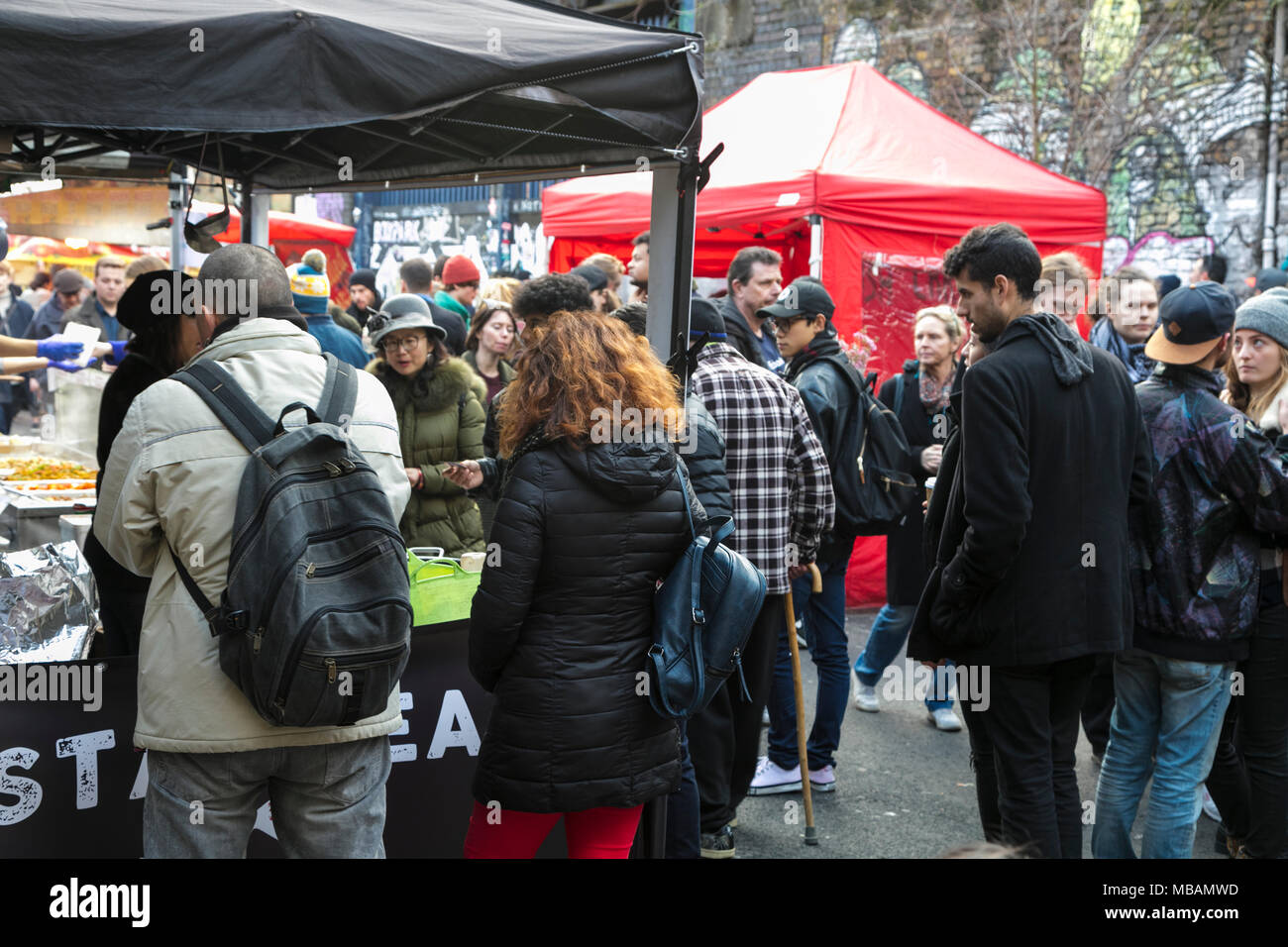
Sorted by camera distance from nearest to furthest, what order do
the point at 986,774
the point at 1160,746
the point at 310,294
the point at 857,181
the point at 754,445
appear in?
the point at 986,774 < the point at 1160,746 < the point at 754,445 < the point at 310,294 < the point at 857,181

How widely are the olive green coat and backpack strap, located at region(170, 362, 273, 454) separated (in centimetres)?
248

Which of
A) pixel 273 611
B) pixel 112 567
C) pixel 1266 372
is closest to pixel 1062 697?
pixel 1266 372

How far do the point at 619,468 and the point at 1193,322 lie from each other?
209 cm

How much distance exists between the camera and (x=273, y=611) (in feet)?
7.72

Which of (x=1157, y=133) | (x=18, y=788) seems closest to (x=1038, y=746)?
(x=18, y=788)

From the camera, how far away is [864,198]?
8102 mm

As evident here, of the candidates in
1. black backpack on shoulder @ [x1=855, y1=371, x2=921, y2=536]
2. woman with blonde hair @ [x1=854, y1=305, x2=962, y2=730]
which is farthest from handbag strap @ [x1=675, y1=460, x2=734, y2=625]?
woman with blonde hair @ [x1=854, y1=305, x2=962, y2=730]

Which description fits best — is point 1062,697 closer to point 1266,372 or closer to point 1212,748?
point 1212,748

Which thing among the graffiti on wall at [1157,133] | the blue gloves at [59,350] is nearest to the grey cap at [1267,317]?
the blue gloves at [59,350]

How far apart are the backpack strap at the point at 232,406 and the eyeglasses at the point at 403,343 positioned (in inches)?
98.5

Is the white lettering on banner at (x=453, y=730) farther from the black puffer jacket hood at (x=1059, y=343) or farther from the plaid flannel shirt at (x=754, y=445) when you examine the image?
the black puffer jacket hood at (x=1059, y=343)

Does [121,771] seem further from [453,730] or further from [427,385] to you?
[427,385]

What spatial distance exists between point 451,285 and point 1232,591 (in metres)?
6.38
